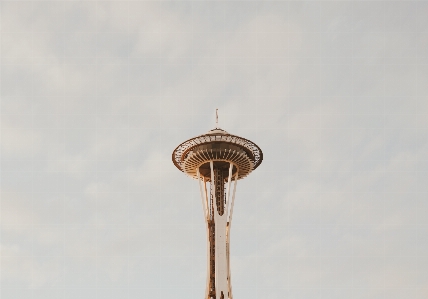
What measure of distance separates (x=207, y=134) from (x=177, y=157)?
24.7ft

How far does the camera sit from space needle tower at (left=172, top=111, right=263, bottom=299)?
350ft

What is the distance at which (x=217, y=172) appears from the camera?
381 feet

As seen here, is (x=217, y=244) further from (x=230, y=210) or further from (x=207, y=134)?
(x=207, y=134)

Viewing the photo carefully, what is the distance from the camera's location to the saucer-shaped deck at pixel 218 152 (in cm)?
11300

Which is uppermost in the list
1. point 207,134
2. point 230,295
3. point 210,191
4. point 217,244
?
point 207,134

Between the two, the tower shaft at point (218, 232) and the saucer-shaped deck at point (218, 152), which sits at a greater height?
the saucer-shaped deck at point (218, 152)

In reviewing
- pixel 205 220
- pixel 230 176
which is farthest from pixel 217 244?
pixel 230 176

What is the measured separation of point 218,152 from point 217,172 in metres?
4.86

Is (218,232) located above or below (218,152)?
below

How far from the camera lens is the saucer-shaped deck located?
11300cm

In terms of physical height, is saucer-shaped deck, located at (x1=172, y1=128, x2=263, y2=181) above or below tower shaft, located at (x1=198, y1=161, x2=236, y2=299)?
above

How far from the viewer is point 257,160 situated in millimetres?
117625

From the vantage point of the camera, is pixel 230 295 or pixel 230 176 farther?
pixel 230 176

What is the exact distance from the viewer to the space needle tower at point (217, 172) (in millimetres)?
106625
